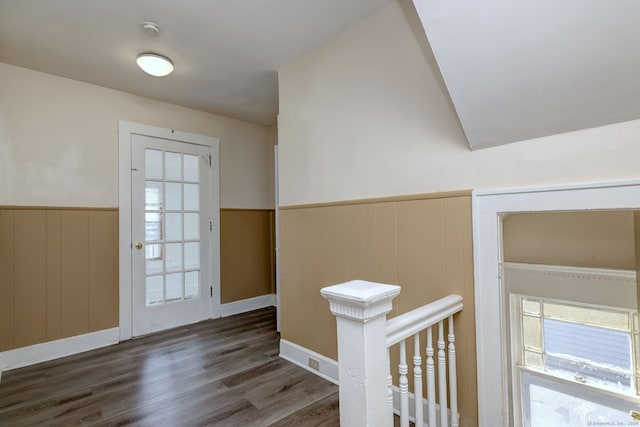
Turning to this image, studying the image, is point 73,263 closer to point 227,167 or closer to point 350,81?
point 227,167

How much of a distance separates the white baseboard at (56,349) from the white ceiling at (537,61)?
3381 millimetres

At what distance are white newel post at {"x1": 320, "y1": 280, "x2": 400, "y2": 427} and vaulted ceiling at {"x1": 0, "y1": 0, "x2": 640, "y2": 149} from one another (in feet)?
3.19

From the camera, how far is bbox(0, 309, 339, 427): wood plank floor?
1763mm

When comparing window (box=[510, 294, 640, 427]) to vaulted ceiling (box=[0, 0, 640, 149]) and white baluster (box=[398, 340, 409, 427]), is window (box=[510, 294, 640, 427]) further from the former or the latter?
vaulted ceiling (box=[0, 0, 640, 149])

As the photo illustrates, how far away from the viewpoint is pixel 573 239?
1.79 meters

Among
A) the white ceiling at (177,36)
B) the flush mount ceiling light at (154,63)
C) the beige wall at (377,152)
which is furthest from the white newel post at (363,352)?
the flush mount ceiling light at (154,63)

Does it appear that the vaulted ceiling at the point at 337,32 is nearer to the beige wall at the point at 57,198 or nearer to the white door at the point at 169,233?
the beige wall at the point at 57,198

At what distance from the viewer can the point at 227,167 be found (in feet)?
12.3

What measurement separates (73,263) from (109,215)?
50cm

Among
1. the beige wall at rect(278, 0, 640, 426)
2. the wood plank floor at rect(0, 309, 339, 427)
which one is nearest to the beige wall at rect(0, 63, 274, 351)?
the wood plank floor at rect(0, 309, 339, 427)

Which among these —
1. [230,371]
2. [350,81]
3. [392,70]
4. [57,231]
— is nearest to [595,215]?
[392,70]

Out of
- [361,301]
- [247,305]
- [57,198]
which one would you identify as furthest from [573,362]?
[57,198]

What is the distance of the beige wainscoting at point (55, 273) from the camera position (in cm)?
241

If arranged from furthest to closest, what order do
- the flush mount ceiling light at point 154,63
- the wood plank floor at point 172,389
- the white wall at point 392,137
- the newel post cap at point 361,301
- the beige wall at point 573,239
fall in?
the flush mount ceiling light at point 154,63 → the wood plank floor at point 172,389 → the beige wall at point 573,239 → the white wall at point 392,137 → the newel post cap at point 361,301
